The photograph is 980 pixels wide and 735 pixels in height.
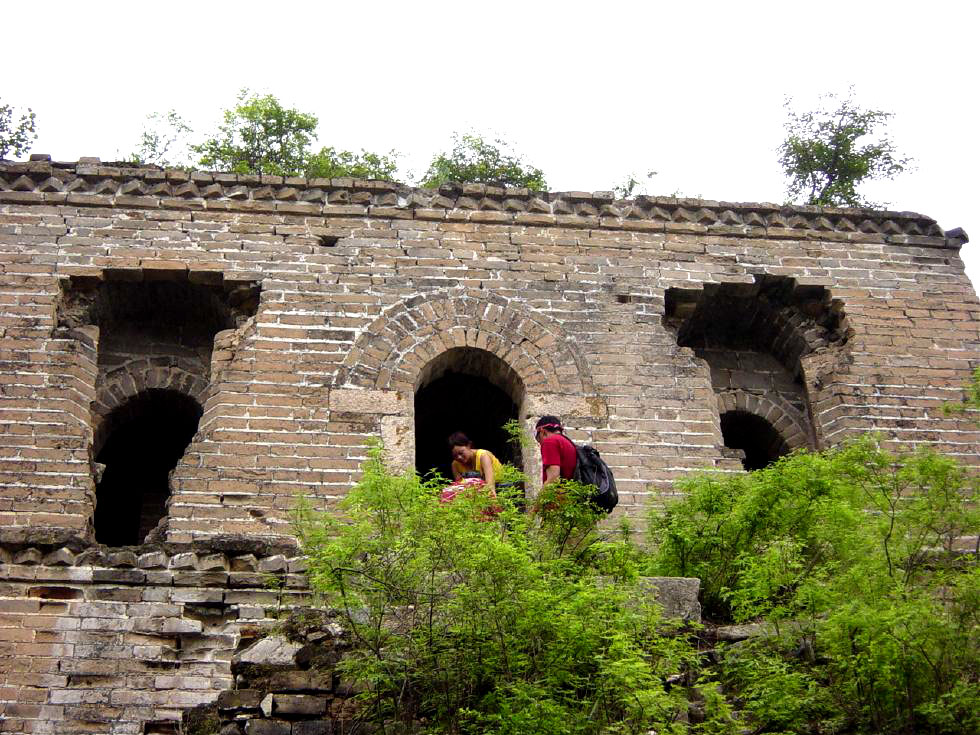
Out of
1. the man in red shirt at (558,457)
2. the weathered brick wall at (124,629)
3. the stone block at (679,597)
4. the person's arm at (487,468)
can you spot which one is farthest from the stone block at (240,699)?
the person's arm at (487,468)

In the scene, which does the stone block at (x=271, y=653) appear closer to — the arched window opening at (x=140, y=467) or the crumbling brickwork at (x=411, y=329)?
the crumbling brickwork at (x=411, y=329)

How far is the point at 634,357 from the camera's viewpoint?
13484mm

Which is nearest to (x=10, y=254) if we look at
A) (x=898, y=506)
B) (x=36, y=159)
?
(x=36, y=159)

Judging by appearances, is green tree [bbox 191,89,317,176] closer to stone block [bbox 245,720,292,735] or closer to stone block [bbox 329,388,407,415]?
stone block [bbox 329,388,407,415]

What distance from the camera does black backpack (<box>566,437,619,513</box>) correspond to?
34.2 ft

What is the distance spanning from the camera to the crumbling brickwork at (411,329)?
12.4m

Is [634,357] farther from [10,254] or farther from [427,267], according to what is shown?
[10,254]

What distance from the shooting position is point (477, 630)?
7891mm

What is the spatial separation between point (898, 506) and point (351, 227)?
605 centimetres

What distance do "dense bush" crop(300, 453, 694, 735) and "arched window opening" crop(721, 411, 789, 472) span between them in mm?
6162

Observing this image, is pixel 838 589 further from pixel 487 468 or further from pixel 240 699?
pixel 240 699

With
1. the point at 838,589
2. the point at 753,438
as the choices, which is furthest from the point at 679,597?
the point at 753,438

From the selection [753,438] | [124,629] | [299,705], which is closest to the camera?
[299,705]

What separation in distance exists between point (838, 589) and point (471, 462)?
11.6 feet
